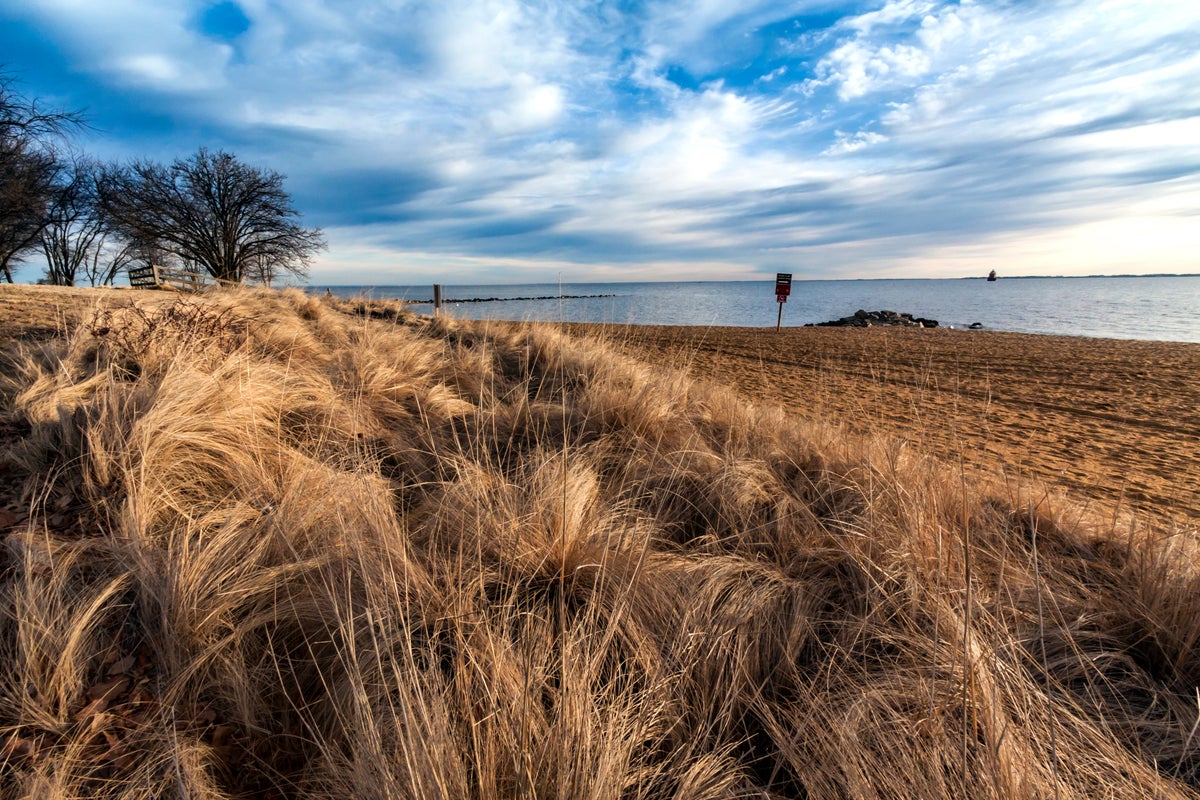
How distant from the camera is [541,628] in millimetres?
1634

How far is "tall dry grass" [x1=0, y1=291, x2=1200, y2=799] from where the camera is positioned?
128 cm

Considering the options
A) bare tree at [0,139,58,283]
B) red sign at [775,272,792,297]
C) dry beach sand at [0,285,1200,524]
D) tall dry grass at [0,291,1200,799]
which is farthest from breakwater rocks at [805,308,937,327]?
bare tree at [0,139,58,283]

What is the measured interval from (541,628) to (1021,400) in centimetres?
987

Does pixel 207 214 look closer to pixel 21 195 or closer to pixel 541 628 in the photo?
pixel 21 195

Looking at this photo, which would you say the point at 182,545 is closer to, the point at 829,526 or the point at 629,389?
the point at 829,526

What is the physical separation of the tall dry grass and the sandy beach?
2.48 feet

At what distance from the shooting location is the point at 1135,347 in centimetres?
1548

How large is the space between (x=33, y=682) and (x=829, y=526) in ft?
10.3

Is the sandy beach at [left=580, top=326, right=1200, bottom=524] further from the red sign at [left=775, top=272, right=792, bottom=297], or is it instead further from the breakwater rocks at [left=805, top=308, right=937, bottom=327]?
the breakwater rocks at [left=805, top=308, right=937, bottom=327]

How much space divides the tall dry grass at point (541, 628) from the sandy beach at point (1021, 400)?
75 centimetres

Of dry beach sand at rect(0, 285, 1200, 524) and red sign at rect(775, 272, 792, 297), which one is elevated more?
red sign at rect(775, 272, 792, 297)

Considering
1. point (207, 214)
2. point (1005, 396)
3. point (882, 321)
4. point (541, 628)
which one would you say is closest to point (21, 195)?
point (207, 214)

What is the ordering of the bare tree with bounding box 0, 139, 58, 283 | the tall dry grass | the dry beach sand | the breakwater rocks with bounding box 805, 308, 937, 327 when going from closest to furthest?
the tall dry grass, the dry beach sand, the bare tree with bounding box 0, 139, 58, 283, the breakwater rocks with bounding box 805, 308, 937, 327

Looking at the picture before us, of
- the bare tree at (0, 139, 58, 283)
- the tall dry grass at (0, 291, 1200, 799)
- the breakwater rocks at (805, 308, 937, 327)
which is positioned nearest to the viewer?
the tall dry grass at (0, 291, 1200, 799)
